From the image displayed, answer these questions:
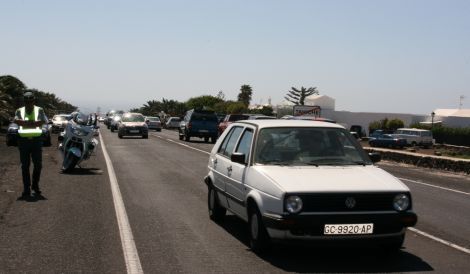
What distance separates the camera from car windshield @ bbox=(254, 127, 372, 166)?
24.8 ft

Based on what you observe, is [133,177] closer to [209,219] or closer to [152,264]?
[209,219]

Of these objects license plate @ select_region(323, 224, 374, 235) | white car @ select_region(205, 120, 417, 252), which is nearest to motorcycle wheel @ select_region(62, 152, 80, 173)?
white car @ select_region(205, 120, 417, 252)

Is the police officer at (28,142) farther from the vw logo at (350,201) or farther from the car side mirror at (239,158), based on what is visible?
the vw logo at (350,201)

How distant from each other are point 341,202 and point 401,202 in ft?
2.26

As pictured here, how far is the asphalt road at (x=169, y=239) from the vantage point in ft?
21.3

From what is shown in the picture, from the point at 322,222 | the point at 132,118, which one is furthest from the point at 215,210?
the point at 132,118

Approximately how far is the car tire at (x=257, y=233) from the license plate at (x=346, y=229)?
0.74 m

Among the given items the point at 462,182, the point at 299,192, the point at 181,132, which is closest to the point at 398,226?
the point at 299,192

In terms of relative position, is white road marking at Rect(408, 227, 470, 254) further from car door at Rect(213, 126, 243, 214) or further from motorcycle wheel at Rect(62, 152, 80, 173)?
motorcycle wheel at Rect(62, 152, 80, 173)

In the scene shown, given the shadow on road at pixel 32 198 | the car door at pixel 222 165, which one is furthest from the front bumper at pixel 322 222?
the shadow on road at pixel 32 198

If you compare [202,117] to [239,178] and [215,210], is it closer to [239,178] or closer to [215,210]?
[215,210]

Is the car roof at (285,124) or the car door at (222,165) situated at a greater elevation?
the car roof at (285,124)

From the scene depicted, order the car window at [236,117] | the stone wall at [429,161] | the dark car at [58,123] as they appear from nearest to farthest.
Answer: the stone wall at [429,161]
the car window at [236,117]
the dark car at [58,123]

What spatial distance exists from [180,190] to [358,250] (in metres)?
6.12
